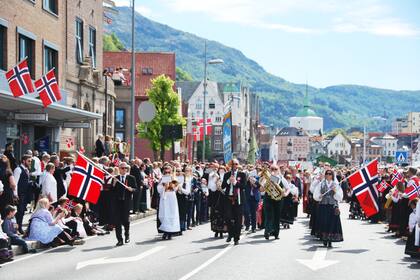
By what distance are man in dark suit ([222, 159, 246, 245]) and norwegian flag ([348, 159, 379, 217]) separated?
2.79 m

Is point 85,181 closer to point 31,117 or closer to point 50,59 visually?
point 31,117

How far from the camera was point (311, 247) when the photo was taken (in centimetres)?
1958

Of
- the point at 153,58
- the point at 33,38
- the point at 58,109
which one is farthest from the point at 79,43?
the point at 153,58

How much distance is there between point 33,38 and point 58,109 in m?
7.08

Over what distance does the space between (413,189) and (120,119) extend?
5709 cm

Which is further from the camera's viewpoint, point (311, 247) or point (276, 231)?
point (276, 231)

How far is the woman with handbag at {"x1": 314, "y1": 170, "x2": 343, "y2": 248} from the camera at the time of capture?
1952cm

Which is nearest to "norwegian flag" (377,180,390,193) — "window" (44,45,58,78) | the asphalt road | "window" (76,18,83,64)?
the asphalt road

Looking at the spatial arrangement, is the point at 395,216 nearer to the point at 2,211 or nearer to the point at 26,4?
the point at 2,211

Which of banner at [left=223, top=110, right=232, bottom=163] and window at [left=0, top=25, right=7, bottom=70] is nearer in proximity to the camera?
window at [left=0, top=25, right=7, bottom=70]

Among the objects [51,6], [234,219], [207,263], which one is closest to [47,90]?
[234,219]

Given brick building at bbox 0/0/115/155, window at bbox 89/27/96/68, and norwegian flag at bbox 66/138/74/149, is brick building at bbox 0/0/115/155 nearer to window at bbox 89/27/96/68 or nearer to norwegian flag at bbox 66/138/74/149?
window at bbox 89/27/96/68

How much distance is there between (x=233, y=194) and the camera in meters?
21.1

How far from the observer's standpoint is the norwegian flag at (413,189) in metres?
20.8
